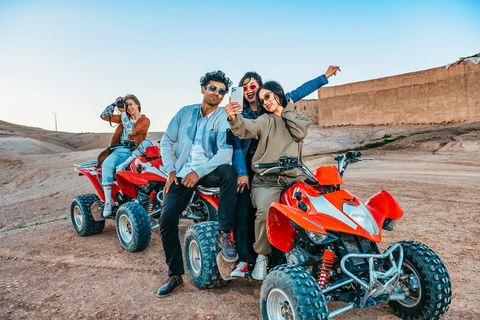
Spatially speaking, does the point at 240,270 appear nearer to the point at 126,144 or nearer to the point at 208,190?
the point at 208,190

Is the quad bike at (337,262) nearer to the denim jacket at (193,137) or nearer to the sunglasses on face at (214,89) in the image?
the denim jacket at (193,137)

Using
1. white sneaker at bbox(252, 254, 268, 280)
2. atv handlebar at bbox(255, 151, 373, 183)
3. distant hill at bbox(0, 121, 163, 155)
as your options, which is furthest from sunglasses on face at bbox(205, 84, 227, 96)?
distant hill at bbox(0, 121, 163, 155)

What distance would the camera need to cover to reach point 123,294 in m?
3.99

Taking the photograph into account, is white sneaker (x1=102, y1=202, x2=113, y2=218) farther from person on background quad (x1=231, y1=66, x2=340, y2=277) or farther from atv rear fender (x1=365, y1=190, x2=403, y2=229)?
atv rear fender (x1=365, y1=190, x2=403, y2=229)

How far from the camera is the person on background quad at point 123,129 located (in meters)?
6.24

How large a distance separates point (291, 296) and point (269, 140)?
148 cm

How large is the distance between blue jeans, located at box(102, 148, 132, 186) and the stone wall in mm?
19044

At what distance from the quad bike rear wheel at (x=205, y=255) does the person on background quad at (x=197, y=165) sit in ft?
0.60

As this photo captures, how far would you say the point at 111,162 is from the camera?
6188mm

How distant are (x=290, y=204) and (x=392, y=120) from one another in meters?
21.6

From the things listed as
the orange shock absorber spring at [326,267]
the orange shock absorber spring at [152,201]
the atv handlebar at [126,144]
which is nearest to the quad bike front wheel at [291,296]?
the orange shock absorber spring at [326,267]

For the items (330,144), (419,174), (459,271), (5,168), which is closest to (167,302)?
(459,271)

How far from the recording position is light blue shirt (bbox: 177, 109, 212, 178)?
156 inches

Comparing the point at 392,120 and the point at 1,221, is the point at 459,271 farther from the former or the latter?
the point at 392,120
